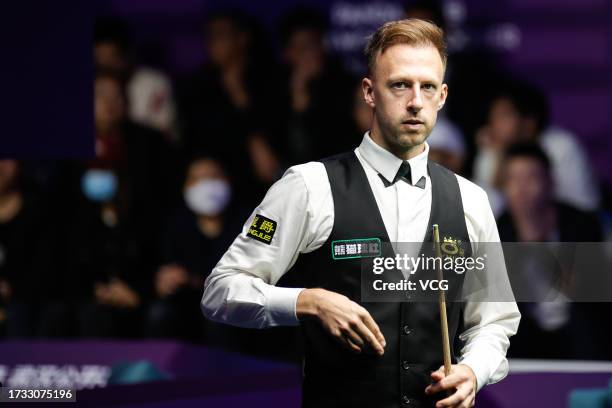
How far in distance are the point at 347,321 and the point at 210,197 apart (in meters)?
4.26

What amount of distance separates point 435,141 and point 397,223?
12.6ft

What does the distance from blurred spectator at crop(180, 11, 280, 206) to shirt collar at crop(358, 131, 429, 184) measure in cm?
375

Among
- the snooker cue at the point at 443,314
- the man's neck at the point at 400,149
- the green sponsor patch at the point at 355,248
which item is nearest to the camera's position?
the snooker cue at the point at 443,314

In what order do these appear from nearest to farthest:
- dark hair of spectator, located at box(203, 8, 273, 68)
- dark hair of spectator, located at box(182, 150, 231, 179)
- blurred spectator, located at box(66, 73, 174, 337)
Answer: blurred spectator, located at box(66, 73, 174, 337), dark hair of spectator, located at box(182, 150, 231, 179), dark hair of spectator, located at box(203, 8, 273, 68)

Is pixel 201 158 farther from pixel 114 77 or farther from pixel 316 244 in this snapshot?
pixel 316 244

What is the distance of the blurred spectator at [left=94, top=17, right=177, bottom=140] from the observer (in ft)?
23.1

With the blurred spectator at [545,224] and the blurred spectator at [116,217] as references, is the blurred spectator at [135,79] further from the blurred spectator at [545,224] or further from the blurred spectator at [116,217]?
the blurred spectator at [545,224]

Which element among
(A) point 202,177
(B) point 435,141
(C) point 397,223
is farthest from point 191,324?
(C) point 397,223

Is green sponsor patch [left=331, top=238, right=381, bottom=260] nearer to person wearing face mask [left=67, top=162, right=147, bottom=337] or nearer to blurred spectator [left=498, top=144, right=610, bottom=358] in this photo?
blurred spectator [left=498, top=144, right=610, bottom=358]

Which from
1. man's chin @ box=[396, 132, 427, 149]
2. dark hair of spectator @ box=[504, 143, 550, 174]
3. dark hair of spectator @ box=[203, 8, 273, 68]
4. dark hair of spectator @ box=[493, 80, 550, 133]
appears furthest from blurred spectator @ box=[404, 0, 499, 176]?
man's chin @ box=[396, 132, 427, 149]

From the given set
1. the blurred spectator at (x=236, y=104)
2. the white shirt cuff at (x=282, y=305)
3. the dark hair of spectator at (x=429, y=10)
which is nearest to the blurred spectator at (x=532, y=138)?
the dark hair of spectator at (x=429, y=10)

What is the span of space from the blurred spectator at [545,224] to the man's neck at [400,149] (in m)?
3.32

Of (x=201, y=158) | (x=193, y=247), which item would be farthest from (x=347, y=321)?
(x=201, y=158)

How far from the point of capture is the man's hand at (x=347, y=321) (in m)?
2.51
